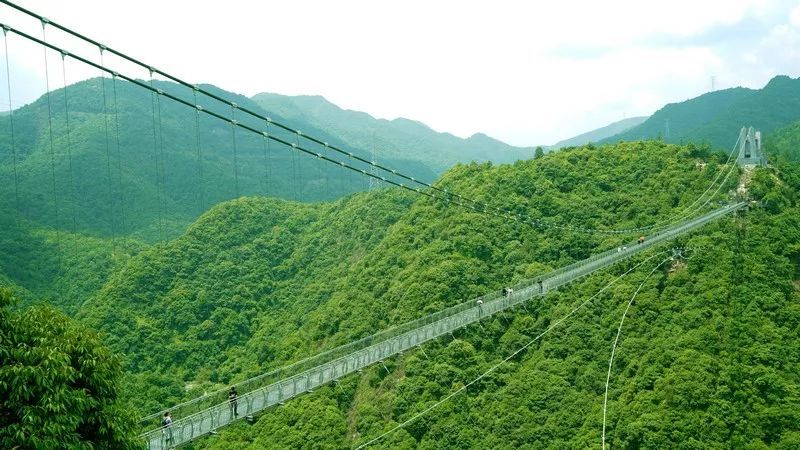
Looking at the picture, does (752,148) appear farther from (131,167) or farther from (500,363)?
(131,167)

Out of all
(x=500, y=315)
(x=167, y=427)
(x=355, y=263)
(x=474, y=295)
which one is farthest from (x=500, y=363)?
(x=167, y=427)

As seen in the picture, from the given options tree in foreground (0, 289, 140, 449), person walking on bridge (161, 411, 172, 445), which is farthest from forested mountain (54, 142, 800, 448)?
tree in foreground (0, 289, 140, 449)

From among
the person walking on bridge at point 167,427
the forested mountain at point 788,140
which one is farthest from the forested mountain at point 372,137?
the person walking on bridge at point 167,427

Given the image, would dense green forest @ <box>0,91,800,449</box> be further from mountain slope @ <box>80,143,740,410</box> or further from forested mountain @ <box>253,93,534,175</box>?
forested mountain @ <box>253,93,534,175</box>

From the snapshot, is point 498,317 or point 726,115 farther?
point 726,115

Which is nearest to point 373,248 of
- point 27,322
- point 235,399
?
point 235,399
